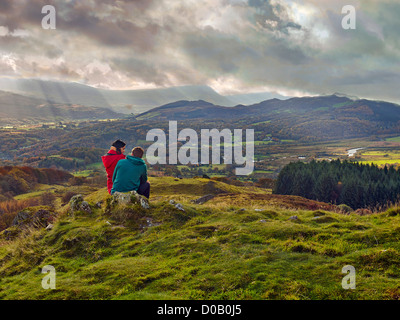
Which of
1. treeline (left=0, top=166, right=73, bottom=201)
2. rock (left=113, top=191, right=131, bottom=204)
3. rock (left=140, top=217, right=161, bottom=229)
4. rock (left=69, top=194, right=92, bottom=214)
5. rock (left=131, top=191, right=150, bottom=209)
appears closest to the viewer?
rock (left=140, top=217, right=161, bottom=229)

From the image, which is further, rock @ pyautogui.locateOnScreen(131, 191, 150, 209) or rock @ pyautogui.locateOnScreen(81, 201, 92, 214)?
rock @ pyautogui.locateOnScreen(81, 201, 92, 214)

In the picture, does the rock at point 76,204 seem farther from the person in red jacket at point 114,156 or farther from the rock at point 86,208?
the person in red jacket at point 114,156

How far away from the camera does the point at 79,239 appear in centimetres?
1096

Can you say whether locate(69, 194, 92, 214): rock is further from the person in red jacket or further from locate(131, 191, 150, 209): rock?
locate(131, 191, 150, 209): rock

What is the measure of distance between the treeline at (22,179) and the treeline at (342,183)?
91532 millimetres

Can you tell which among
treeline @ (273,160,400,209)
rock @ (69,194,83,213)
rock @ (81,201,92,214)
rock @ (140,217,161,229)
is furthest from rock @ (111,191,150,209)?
treeline @ (273,160,400,209)

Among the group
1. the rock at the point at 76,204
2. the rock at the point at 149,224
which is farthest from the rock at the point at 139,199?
the rock at the point at 76,204

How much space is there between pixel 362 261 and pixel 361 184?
67640mm

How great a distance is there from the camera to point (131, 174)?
13.6m

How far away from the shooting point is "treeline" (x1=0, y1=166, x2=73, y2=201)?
96562 mm

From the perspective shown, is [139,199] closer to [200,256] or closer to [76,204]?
[76,204]

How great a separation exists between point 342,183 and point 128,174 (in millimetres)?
67983

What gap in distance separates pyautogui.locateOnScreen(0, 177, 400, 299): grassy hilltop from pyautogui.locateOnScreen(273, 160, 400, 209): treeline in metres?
57.4
